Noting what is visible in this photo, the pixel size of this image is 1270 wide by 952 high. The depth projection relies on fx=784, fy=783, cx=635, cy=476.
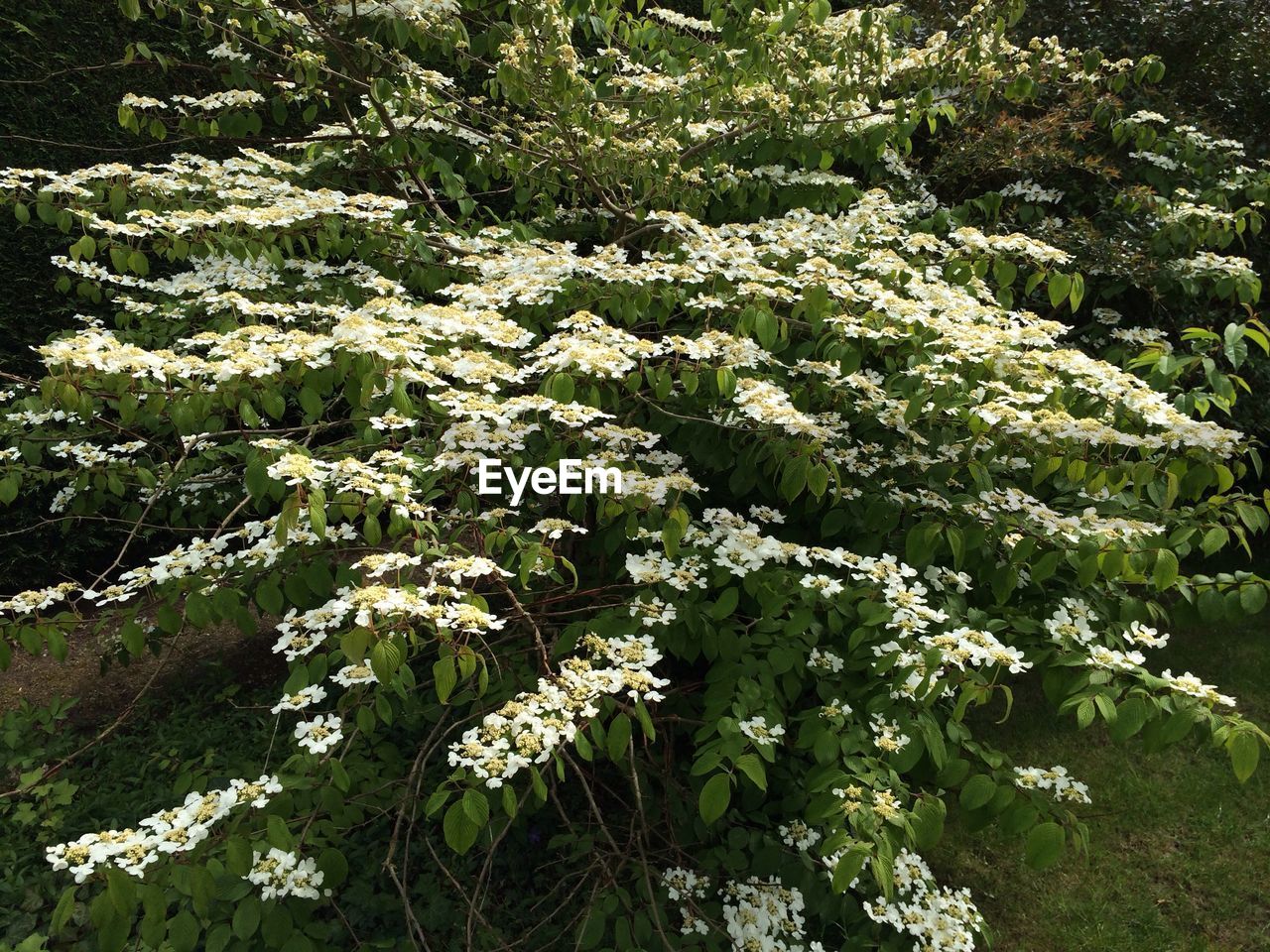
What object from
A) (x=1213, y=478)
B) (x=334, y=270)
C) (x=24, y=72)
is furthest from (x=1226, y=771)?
(x=24, y=72)

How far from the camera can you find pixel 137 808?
9.73ft

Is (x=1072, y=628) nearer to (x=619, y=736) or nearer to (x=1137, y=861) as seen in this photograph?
(x=619, y=736)

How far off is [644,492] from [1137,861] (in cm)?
261

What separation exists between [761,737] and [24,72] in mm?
4901

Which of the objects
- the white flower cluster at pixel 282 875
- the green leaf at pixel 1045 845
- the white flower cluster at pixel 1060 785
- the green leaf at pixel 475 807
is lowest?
the white flower cluster at pixel 282 875

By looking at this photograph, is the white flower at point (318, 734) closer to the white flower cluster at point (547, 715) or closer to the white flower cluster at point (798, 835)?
the white flower cluster at point (547, 715)

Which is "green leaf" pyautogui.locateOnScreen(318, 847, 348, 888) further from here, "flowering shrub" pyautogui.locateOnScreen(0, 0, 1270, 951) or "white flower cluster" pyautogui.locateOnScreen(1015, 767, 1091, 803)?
"white flower cluster" pyautogui.locateOnScreen(1015, 767, 1091, 803)

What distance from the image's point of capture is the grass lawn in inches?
105

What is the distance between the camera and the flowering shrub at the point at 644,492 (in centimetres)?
159

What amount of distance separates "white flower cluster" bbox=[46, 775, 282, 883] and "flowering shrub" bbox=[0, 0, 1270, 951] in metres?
0.01

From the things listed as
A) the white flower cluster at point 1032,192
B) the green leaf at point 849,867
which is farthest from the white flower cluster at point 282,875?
the white flower cluster at point 1032,192

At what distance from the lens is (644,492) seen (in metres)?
1.85

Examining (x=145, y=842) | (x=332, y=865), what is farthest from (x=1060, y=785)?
(x=145, y=842)

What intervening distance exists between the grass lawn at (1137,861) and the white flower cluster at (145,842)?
97.6 inches
